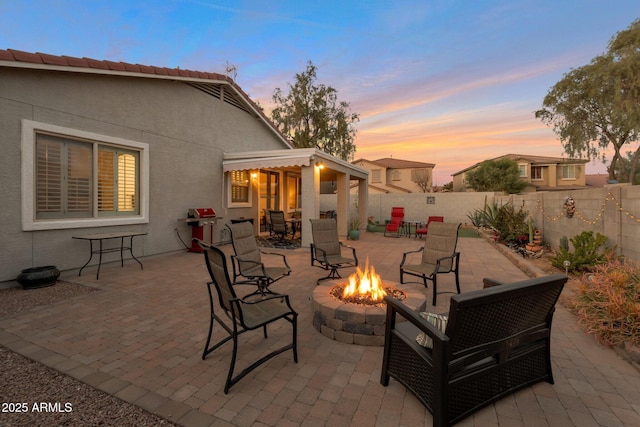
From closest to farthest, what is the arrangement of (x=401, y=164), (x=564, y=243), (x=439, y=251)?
1. (x=439, y=251)
2. (x=564, y=243)
3. (x=401, y=164)

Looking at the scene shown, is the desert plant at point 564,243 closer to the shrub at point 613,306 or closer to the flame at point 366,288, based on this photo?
the shrub at point 613,306

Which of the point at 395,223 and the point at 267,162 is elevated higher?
the point at 267,162

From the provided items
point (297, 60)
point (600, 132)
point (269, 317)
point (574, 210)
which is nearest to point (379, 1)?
point (574, 210)

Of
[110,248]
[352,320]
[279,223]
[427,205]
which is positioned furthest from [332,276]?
[427,205]

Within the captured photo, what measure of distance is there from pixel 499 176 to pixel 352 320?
30.0m

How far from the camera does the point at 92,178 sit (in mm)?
6625

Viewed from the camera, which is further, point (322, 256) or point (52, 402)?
point (322, 256)

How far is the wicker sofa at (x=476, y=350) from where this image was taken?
6.14ft

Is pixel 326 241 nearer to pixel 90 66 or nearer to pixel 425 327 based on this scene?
pixel 425 327

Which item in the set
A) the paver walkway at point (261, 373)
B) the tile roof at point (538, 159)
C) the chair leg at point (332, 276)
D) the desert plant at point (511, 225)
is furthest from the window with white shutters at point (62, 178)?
the tile roof at point (538, 159)

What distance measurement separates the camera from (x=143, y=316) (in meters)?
4.01

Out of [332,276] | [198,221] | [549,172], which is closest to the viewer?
[332,276]

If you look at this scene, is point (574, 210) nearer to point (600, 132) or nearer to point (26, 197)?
point (26, 197)

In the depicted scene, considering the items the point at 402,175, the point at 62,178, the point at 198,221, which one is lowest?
the point at 198,221
